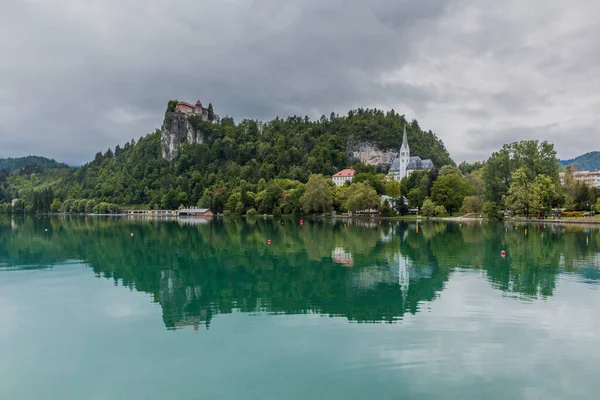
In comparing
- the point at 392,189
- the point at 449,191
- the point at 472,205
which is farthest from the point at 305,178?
the point at 472,205

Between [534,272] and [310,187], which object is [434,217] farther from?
[534,272]

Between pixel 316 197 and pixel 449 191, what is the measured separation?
2811 cm

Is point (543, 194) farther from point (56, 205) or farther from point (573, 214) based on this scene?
point (56, 205)

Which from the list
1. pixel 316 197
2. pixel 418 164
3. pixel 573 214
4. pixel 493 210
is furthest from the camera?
pixel 418 164

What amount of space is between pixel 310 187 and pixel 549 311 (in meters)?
80.9

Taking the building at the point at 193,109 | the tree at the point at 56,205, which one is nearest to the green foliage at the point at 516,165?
the building at the point at 193,109

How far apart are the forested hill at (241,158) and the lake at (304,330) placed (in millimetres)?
111024

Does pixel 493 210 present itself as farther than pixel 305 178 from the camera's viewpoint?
No

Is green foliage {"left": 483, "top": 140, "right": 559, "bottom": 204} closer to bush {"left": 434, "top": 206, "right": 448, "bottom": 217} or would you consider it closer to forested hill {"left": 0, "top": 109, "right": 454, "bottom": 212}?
bush {"left": 434, "top": 206, "right": 448, "bottom": 217}

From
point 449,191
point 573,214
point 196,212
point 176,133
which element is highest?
point 176,133

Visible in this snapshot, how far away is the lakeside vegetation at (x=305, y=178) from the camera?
68.8 m

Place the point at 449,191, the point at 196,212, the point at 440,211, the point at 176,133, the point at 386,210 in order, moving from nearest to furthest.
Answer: the point at 440,211 < the point at 449,191 < the point at 386,210 < the point at 196,212 < the point at 176,133

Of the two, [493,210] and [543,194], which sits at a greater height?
[543,194]

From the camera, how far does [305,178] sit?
136 m
